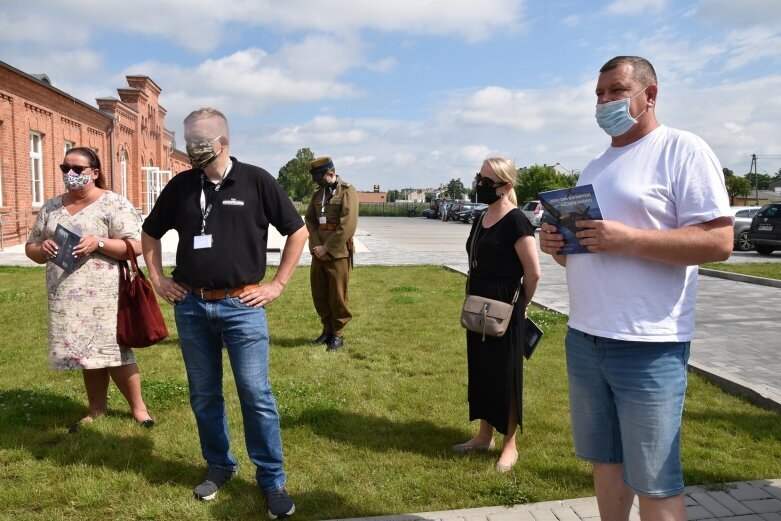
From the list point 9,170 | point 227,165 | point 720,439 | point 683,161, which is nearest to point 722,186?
point 683,161

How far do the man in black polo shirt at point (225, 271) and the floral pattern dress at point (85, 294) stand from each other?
98 centimetres

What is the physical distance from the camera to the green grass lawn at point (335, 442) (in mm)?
3391

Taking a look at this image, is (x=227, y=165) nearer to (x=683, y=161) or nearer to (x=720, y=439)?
(x=683, y=161)

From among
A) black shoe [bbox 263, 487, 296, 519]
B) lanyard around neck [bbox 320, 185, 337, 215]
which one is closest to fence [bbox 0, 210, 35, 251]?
lanyard around neck [bbox 320, 185, 337, 215]

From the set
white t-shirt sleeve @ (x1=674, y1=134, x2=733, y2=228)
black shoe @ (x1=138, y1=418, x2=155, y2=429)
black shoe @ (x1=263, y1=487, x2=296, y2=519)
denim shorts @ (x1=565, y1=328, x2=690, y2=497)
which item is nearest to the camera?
white t-shirt sleeve @ (x1=674, y1=134, x2=733, y2=228)

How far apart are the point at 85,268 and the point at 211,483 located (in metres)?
1.73

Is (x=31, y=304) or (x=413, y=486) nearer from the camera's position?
(x=413, y=486)

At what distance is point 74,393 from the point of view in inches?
201

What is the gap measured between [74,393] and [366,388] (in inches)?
95.2

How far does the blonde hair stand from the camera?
12.6 ft

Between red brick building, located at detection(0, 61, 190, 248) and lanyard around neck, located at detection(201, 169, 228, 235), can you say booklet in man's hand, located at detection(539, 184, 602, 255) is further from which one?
red brick building, located at detection(0, 61, 190, 248)

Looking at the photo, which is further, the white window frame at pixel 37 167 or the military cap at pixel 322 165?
the white window frame at pixel 37 167

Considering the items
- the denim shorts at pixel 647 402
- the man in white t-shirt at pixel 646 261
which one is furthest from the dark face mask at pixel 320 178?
the denim shorts at pixel 647 402

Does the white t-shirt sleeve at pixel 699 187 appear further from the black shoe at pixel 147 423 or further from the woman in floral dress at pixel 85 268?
the black shoe at pixel 147 423
